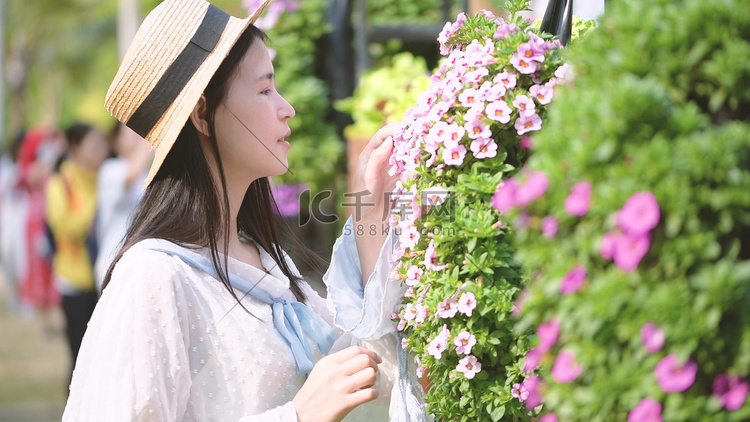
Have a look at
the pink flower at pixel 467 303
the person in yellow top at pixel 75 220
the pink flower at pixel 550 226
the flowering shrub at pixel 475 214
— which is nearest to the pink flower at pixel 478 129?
the flowering shrub at pixel 475 214

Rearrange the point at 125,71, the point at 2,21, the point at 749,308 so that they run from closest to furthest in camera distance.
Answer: the point at 749,308 < the point at 125,71 < the point at 2,21

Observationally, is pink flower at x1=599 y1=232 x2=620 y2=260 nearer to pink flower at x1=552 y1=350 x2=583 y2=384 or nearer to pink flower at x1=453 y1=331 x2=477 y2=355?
pink flower at x1=552 y1=350 x2=583 y2=384

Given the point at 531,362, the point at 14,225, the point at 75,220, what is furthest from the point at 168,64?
the point at 14,225

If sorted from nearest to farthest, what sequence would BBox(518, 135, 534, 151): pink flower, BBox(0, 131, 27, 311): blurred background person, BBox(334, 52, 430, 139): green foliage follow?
BBox(518, 135, 534, 151): pink flower, BBox(334, 52, 430, 139): green foliage, BBox(0, 131, 27, 311): blurred background person

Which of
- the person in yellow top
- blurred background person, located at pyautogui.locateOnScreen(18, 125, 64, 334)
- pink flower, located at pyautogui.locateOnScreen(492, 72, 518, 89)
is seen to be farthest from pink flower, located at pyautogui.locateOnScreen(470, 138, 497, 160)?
blurred background person, located at pyautogui.locateOnScreen(18, 125, 64, 334)

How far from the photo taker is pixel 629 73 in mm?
1092

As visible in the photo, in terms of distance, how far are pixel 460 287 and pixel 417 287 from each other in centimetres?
14

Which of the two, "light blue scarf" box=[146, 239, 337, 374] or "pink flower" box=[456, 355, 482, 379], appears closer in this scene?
"pink flower" box=[456, 355, 482, 379]

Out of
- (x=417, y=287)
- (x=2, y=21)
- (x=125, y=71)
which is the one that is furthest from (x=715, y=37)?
(x=2, y=21)

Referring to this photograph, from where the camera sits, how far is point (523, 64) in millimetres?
1597

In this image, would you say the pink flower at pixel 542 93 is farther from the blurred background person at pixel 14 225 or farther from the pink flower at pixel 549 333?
the blurred background person at pixel 14 225

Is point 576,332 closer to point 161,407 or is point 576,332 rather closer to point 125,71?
point 161,407

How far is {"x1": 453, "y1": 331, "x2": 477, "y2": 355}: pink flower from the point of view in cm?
162

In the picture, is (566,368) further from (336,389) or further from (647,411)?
(336,389)
